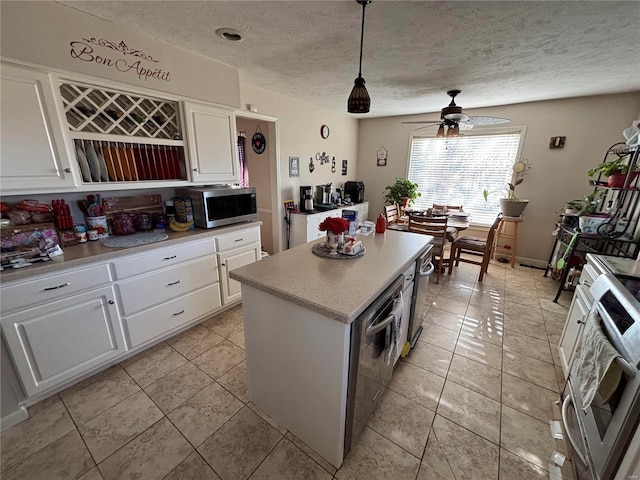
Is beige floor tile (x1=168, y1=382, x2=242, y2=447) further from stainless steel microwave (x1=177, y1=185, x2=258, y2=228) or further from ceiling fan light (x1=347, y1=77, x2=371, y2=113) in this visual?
ceiling fan light (x1=347, y1=77, x2=371, y2=113)

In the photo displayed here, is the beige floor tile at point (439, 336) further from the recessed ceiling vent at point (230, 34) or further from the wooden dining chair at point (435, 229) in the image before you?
the recessed ceiling vent at point (230, 34)

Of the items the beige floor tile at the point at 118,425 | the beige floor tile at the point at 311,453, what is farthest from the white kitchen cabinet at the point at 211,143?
the beige floor tile at the point at 311,453

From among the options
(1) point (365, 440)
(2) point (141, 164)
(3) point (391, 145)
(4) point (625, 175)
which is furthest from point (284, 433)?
(3) point (391, 145)

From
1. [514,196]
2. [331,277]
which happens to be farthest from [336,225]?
[514,196]

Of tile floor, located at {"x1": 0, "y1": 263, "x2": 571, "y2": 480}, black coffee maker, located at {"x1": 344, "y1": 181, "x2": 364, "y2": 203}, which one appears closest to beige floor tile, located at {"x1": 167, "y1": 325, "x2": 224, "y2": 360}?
tile floor, located at {"x1": 0, "y1": 263, "x2": 571, "y2": 480}

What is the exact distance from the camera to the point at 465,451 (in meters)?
1.38

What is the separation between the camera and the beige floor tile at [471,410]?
4.90 ft

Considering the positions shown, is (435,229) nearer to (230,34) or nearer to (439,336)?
(439,336)

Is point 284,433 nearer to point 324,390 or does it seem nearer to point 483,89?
point 324,390

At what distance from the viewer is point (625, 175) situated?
2371mm

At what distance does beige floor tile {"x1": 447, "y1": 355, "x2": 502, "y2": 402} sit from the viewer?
1.76 metres

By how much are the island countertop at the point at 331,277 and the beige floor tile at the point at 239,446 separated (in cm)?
88

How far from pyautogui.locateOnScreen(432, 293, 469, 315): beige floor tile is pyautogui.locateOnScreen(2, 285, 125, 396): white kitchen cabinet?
9.69 feet

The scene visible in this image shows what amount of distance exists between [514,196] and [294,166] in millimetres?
3414
